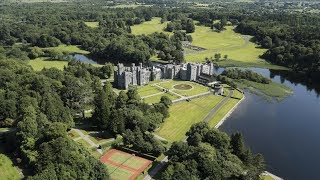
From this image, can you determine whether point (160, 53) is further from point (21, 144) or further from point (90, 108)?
point (21, 144)

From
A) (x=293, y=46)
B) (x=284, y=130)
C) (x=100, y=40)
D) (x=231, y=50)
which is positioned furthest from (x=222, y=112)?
(x=100, y=40)

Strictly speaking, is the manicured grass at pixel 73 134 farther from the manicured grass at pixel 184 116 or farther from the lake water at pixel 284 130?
the lake water at pixel 284 130

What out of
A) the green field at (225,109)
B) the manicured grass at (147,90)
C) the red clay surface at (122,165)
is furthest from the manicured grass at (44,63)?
the red clay surface at (122,165)

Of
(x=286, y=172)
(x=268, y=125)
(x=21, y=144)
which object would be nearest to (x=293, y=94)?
(x=268, y=125)

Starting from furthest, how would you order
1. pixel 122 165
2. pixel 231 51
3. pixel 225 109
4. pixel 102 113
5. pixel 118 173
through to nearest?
pixel 231 51, pixel 225 109, pixel 102 113, pixel 122 165, pixel 118 173

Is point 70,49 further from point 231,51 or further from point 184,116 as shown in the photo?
point 184,116

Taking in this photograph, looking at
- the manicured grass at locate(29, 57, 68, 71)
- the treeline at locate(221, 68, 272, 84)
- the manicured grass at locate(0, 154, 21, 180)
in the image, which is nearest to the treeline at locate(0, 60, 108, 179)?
the manicured grass at locate(0, 154, 21, 180)

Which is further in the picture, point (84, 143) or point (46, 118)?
point (46, 118)

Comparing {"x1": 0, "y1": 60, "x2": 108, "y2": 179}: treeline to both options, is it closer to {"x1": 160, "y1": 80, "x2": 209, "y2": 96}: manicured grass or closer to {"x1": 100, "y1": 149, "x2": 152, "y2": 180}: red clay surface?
{"x1": 100, "y1": 149, "x2": 152, "y2": 180}: red clay surface
